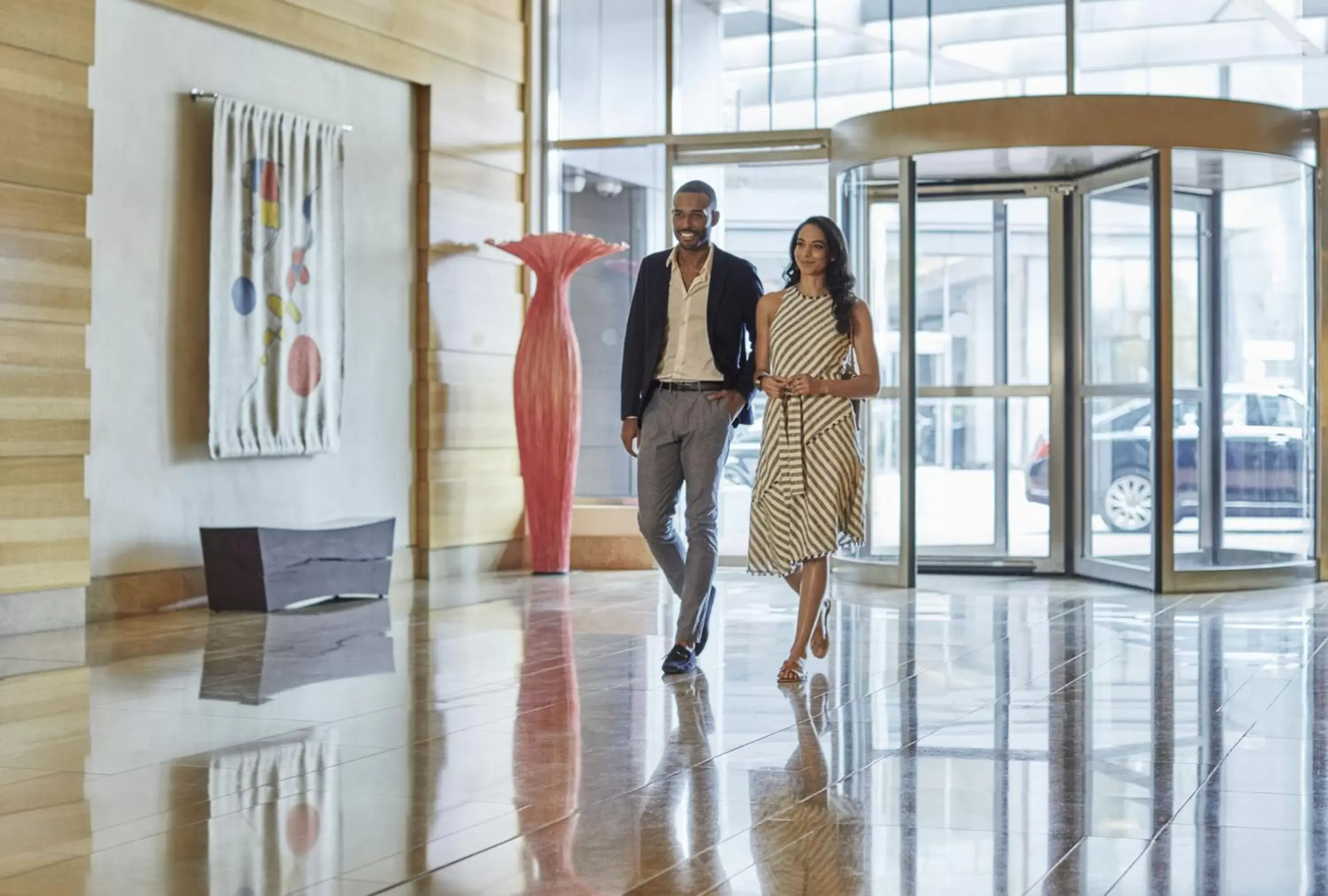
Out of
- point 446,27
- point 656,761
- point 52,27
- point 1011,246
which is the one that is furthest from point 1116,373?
point 656,761

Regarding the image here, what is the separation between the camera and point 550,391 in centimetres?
830

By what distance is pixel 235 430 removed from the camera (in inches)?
264

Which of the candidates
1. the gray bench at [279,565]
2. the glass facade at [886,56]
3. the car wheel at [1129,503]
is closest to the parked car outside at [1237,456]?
the car wheel at [1129,503]

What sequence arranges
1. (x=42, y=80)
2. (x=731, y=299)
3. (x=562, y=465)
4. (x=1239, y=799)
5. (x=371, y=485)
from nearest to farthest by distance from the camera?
(x=1239, y=799) < (x=731, y=299) < (x=42, y=80) < (x=371, y=485) < (x=562, y=465)

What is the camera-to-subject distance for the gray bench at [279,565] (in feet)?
21.2

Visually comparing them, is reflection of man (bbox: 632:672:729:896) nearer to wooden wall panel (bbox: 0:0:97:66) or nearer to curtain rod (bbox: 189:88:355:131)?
wooden wall panel (bbox: 0:0:97:66)

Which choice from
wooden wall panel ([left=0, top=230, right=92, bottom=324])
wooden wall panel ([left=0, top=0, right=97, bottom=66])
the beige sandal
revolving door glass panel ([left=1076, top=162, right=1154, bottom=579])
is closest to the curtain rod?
wooden wall panel ([left=0, top=0, right=97, bottom=66])

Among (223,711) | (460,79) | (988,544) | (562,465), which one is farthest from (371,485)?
(223,711)

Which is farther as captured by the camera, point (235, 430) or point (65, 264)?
point (235, 430)

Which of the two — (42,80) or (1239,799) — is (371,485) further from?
(1239,799)

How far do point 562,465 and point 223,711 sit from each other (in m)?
4.33

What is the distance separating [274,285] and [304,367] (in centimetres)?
41

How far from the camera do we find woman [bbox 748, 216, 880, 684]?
15.0 ft

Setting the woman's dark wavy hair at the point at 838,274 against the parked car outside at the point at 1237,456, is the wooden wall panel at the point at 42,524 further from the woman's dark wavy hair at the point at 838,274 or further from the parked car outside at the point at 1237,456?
the parked car outside at the point at 1237,456
